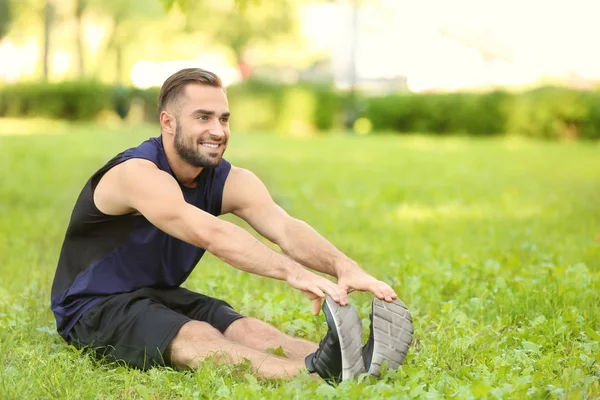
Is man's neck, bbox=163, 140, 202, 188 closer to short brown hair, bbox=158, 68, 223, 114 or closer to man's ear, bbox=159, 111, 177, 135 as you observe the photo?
man's ear, bbox=159, 111, 177, 135

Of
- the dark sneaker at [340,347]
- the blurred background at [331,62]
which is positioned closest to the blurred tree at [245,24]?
the blurred background at [331,62]

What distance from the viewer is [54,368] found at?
401 centimetres

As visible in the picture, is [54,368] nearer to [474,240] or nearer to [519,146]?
[474,240]

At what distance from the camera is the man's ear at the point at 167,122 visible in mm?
4321

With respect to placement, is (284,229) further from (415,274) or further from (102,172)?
(415,274)

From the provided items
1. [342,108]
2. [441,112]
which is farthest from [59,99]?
[441,112]

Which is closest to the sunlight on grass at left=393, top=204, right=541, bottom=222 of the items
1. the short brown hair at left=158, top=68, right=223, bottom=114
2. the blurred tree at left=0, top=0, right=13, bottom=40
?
the short brown hair at left=158, top=68, right=223, bottom=114

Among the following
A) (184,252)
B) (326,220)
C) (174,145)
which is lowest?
(326,220)

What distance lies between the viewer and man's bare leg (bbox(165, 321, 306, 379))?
156 inches

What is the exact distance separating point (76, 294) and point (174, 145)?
34.6 inches

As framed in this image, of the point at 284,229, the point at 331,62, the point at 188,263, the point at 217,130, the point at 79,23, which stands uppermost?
the point at 79,23

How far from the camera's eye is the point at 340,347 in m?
3.68

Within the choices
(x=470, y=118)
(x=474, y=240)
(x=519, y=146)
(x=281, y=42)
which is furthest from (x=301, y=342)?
(x=281, y=42)

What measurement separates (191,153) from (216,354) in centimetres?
97
